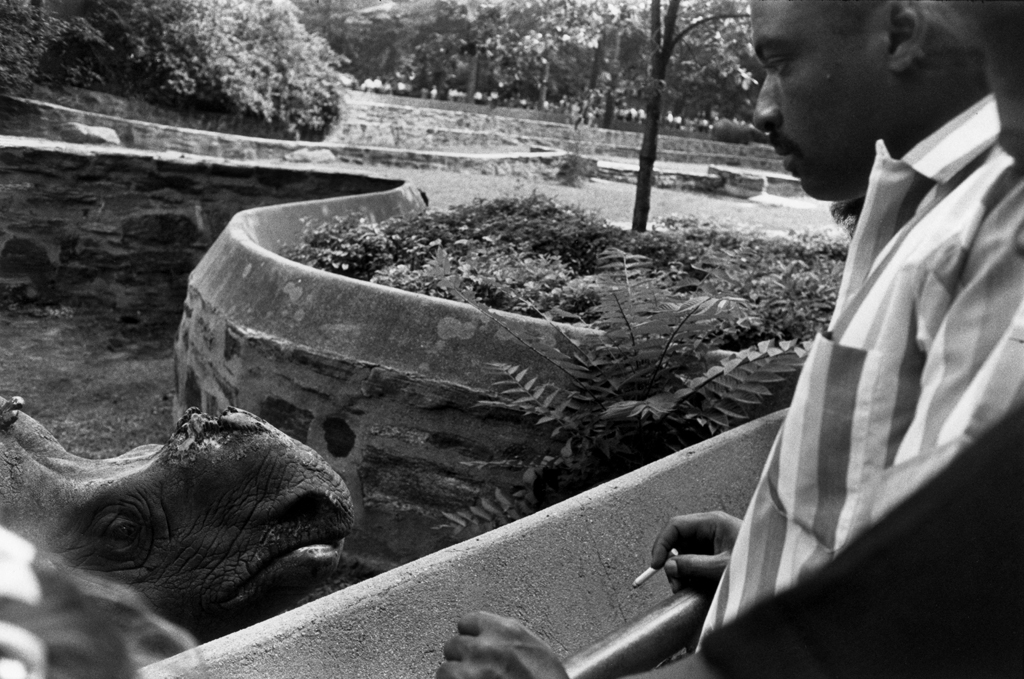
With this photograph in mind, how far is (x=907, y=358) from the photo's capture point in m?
0.82

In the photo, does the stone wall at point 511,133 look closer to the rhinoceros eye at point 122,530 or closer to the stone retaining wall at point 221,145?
the stone retaining wall at point 221,145

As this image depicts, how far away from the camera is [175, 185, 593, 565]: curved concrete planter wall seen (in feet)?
14.2

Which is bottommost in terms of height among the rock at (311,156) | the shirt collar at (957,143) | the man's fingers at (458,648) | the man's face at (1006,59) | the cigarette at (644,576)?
the rock at (311,156)

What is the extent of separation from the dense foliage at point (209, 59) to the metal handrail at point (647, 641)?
6.46 metres

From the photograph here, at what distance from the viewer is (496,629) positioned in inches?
41.3

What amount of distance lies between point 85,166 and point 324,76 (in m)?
12.8

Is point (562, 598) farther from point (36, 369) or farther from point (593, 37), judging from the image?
point (593, 37)

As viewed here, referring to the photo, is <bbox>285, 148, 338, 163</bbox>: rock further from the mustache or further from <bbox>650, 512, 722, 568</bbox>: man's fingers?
A: the mustache

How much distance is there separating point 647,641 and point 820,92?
68cm

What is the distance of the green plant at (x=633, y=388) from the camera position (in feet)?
12.0

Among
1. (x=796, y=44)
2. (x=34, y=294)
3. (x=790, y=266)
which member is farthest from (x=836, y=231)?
(x=796, y=44)

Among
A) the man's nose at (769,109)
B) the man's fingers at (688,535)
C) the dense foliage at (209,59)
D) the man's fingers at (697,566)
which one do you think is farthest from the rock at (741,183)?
the man's nose at (769,109)

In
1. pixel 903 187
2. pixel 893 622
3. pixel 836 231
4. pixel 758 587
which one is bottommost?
pixel 836 231

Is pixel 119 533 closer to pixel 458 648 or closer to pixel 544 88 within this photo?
pixel 458 648
